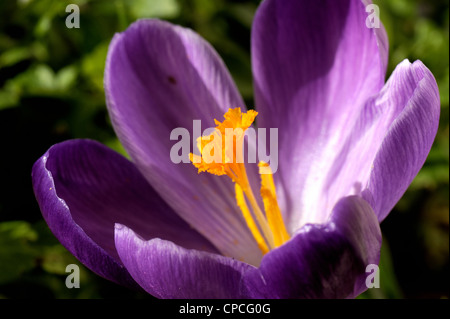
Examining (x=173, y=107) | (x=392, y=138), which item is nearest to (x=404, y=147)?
(x=392, y=138)

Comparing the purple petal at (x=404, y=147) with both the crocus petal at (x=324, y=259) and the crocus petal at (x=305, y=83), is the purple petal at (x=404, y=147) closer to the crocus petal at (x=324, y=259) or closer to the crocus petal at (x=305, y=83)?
the crocus petal at (x=324, y=259)

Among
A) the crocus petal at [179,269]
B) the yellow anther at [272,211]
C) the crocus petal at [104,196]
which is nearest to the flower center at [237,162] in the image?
the yellow anther at [272,211]

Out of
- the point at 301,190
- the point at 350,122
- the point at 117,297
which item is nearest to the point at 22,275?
the point at 117,297

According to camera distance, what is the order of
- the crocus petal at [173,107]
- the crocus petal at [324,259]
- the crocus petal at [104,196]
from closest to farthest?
the crocus petal at [324,259] < the crocus petal at [104,196] < the crocus petal at [173,107]

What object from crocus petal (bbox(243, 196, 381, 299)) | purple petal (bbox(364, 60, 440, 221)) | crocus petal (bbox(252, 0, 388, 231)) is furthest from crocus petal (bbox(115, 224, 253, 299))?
crocus petal (bbox(252, 0, 388, 231))

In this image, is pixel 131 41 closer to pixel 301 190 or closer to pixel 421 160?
pixel 301 190
